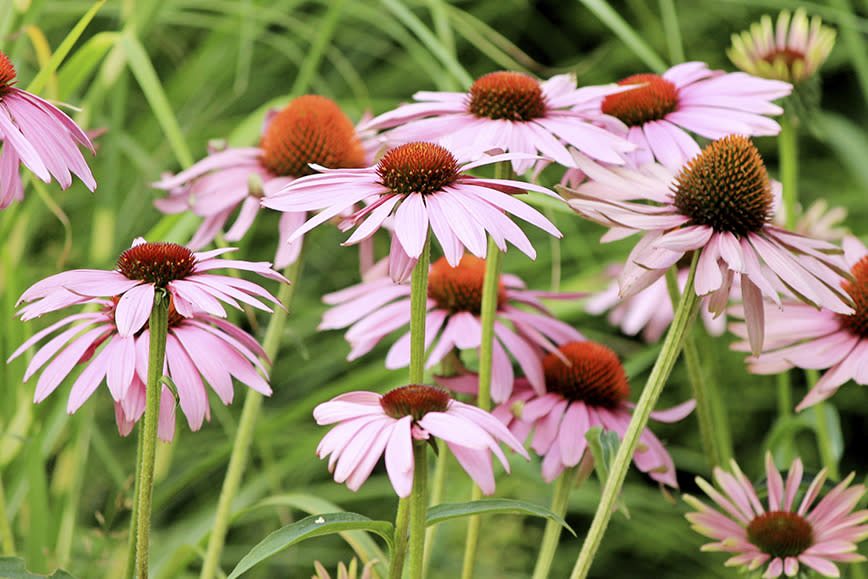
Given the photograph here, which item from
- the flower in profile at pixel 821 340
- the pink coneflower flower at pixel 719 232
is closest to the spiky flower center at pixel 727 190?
the pink coneflower flower at pixel 719 232

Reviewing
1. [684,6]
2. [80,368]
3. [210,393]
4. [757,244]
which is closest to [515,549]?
[210,393]

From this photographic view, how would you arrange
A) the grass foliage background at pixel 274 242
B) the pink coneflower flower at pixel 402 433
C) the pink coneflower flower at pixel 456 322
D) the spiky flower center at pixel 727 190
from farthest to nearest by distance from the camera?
the grass foliage background at pixel 274 242 → the pink coneflower flower at pixel 456 322 → the spiky flower center at pixel 727 190 → the pink coneflower flower at pixel 402 433

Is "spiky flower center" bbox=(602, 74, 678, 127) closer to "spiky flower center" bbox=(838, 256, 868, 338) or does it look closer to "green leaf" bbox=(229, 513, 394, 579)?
"spiky flower center" bbox=(838, 256, 868, 338)

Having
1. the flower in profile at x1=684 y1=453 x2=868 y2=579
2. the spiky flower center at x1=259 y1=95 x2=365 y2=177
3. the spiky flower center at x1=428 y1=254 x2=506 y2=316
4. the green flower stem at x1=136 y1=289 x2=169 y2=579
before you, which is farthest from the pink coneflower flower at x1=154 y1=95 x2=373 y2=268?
the flower in profile at x1=684 y1=453 x2=868 y2=579

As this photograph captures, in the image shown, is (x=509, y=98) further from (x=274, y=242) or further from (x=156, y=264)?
(x=274, y=242)

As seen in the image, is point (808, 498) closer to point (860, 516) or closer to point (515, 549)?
point (860, 516)

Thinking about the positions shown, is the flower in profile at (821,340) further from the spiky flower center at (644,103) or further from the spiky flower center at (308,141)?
the spiky flower center at (308,141)
